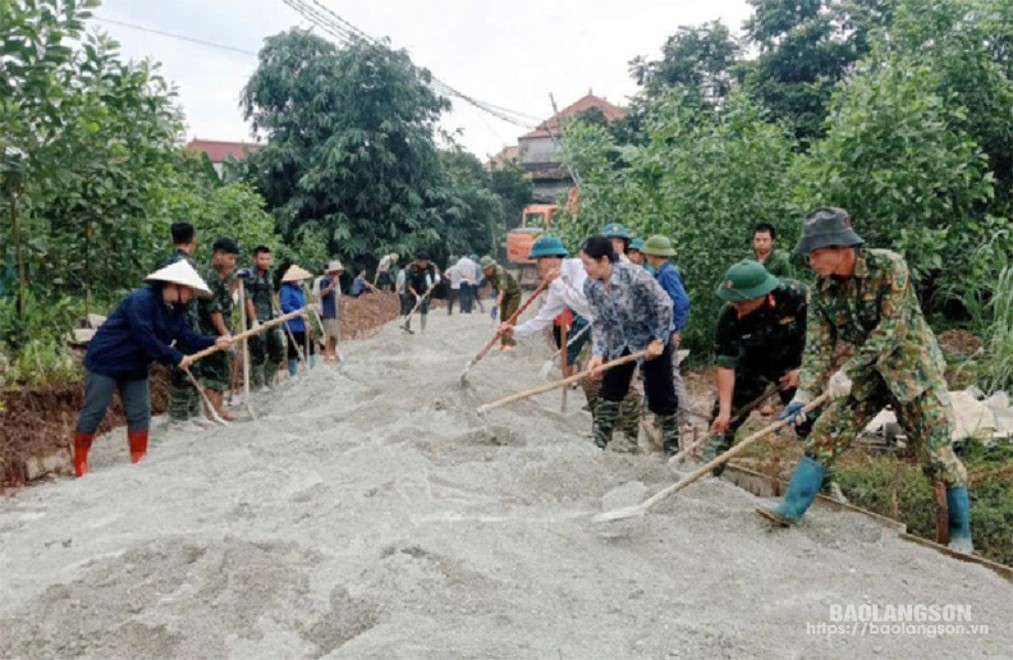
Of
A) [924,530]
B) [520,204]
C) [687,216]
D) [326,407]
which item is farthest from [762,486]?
[520,204]

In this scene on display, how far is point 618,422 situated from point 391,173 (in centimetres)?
1738

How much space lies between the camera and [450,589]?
9.50ft

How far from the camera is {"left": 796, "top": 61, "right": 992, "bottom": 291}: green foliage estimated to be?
21.2 feet

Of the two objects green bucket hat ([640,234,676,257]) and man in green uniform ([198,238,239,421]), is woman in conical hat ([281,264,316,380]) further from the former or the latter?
green bucket hat ([640,234,676,257])

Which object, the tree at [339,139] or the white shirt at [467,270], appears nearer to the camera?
the white shirt at [467,270]

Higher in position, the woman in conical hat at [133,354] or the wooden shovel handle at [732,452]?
the woman in conical hat at [133,354]

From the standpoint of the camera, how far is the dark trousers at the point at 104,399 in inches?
190

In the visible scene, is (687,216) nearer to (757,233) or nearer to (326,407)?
(757,233)

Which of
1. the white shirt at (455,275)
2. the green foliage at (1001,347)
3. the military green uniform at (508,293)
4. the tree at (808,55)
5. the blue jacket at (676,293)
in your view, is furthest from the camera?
the white shirt at (455,275)

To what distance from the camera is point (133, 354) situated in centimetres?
490

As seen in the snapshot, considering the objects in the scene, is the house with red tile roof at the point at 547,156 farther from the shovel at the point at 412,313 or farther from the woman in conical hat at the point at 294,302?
the woman in conical hat at the point at 294,302

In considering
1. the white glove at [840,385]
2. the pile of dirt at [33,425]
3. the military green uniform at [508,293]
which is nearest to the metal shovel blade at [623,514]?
the white glove at [840,385]

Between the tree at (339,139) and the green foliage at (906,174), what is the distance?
1491 centimetres

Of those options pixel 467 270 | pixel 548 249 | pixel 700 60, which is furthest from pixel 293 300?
pixel 700 60
